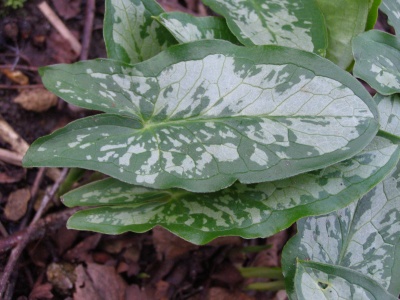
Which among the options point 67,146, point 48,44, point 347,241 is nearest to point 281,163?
point 347,241

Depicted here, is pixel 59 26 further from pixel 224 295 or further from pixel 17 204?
pixel 224 295

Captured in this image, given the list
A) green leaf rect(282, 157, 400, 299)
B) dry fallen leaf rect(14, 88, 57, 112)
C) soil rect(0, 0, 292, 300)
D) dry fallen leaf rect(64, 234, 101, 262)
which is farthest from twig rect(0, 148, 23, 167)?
green leaf rect(282, 157, 400, 299)

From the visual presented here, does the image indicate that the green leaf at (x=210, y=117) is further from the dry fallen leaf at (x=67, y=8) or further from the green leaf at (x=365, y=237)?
the dry fallen leaf at (x=67, y=8)

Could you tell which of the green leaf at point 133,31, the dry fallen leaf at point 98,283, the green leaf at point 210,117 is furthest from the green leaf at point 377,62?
the dry fallen leaf at point 98,283

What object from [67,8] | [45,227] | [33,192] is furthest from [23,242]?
[67,8]

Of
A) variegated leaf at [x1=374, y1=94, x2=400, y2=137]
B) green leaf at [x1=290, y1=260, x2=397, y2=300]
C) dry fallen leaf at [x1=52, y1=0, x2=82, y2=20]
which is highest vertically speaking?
dry fallen leaf at [x1=52, y1=0, x2=82, y2=20]

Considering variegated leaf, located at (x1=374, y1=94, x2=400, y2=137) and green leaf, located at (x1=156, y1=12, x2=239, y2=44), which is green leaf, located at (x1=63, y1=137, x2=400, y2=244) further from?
green leaf, located at (x1=156, y1=12, x2=239, y2=44)

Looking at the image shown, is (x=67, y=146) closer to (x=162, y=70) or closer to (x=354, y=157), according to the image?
(x=162, y=70)
